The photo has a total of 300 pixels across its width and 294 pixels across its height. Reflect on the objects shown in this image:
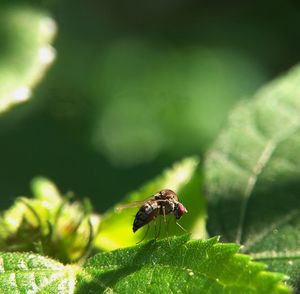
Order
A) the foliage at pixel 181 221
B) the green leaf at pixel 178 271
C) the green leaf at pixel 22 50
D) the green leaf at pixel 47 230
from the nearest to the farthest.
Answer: the green leaf at pixel 178 271, the foliage at pixel 181 221, the green leaf at pixel 47 230, the green leaf at pixel 22 50

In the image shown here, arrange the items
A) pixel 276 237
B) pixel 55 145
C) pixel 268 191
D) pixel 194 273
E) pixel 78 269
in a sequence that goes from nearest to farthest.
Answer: pixel 194 273 → pixel 78 269 → pixel 276 237 → pixel 268 191 → pixel 55 145

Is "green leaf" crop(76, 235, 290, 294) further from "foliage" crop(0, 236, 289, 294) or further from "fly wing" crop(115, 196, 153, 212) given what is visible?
"fly wing" crop(115, 196, 153, 212)

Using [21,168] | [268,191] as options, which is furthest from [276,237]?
[21,168]

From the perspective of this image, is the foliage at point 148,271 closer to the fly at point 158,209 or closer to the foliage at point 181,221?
the foliage at point 181,221

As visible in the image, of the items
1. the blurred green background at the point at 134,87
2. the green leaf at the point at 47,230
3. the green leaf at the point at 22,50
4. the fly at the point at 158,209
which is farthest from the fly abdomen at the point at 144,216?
the blurred green background at the point at 134,87

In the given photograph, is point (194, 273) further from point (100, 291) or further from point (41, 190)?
point (41, 190)

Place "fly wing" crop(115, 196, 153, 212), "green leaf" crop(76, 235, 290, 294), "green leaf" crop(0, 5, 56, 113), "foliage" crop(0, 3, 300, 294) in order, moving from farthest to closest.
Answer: "green leaf" crop(0, 5, 56, 113) < "fly wing" crop(115, 196, 153, 212) < "foliage" crop(0, 3, 300, 294) < "green leaf" crop(76, 235, 290, 294)

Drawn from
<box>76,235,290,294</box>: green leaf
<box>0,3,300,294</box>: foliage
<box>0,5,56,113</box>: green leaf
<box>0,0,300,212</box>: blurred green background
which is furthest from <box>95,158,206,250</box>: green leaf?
<box>0,0,300,212</box>: blurred green background
